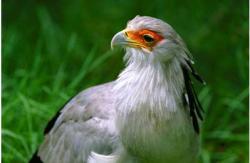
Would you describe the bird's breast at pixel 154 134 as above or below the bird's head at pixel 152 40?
below

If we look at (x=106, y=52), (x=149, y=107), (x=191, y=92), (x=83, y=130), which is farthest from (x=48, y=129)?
(x=106, y=52)

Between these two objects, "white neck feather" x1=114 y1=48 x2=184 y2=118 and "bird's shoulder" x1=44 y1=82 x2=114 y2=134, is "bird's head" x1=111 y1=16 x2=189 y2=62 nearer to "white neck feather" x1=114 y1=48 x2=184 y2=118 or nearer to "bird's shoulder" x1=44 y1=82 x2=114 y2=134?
"white neck feather" x1=114 y1=48 x2=184 y2=118

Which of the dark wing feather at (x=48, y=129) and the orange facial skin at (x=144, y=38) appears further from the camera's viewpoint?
the dark wing feather at (x=48, y=129)

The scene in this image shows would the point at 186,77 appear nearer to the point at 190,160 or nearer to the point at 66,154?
the point at 190,160

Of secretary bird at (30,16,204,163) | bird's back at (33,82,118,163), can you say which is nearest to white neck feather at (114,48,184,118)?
secretary bird at (30,16,204,163)

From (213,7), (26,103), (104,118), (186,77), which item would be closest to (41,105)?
(26,103)

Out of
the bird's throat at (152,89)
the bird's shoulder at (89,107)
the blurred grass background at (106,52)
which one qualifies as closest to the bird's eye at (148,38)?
the bird's throat at (152,89)

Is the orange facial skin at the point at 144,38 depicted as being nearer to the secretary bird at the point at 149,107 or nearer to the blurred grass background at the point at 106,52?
the secretary bird at the point at 149,107

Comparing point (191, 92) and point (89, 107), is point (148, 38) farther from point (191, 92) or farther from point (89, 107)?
point (89, 107)
